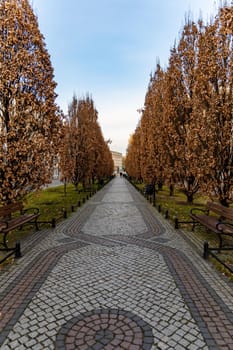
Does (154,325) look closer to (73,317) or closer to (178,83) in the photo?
(73,317)

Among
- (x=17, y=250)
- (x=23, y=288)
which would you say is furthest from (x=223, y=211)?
(x=17, y=250)

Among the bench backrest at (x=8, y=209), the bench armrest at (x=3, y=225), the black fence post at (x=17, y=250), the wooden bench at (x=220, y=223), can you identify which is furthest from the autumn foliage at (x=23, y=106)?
the wooden bench at (x=220, y=223)

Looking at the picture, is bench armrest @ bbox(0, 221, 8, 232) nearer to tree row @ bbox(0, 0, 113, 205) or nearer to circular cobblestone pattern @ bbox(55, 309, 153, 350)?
tree row @ bbox(0, 0, 113, 205)

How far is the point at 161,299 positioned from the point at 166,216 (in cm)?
717

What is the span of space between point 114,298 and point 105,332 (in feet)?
3.05

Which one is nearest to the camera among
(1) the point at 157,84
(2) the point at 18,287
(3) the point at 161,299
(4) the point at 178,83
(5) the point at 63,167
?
(3) the point at 161,299

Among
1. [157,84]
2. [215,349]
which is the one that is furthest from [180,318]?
[157,84]

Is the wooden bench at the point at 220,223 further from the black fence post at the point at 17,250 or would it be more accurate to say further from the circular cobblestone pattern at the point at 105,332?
the black fence post at the point at 17,250

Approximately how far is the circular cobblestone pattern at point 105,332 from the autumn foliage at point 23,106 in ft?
20.9

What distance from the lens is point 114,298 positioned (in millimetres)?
4324

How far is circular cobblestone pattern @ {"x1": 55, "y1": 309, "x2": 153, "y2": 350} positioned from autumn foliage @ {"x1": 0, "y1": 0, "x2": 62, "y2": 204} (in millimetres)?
6357

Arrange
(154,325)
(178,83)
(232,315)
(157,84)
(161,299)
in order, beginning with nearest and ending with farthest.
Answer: (154,325), (232,315), (161,299), (178,83), (157,84)

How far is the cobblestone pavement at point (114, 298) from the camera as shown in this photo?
3.30 metres

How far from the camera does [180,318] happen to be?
3742mm
